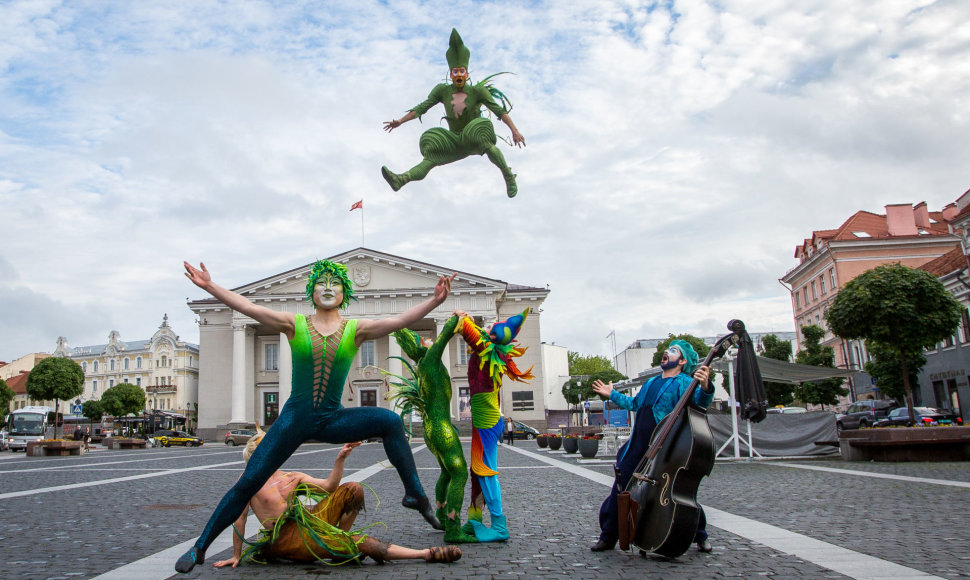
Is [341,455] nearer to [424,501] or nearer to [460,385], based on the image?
[424,501]

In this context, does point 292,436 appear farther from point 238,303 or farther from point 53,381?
point 53,381

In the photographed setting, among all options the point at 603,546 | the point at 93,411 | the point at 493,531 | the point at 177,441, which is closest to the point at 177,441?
the point at 177,441

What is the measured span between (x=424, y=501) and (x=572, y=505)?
12.8 feet

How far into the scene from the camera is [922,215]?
52188mm

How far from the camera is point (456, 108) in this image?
5391mm

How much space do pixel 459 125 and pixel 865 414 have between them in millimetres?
33731

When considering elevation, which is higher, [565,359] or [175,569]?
[565,359]

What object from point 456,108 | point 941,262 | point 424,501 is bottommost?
point 424,501

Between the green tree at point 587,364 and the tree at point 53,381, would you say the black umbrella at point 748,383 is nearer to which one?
the tree at point 53,381

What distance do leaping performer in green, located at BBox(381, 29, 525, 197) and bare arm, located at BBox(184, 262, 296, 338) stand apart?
119cm

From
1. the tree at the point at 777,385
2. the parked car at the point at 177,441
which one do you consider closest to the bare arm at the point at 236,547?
the tree at the point at 777,385

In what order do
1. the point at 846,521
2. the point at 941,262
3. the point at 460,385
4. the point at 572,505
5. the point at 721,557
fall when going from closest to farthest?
the point at 721,557, the point at 846,521, the point at 572,505, the point at 941,262, the point at 460,385

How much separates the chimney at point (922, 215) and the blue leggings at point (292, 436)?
188 ft

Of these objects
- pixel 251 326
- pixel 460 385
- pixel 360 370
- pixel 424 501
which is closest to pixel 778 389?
pixel 460 385
